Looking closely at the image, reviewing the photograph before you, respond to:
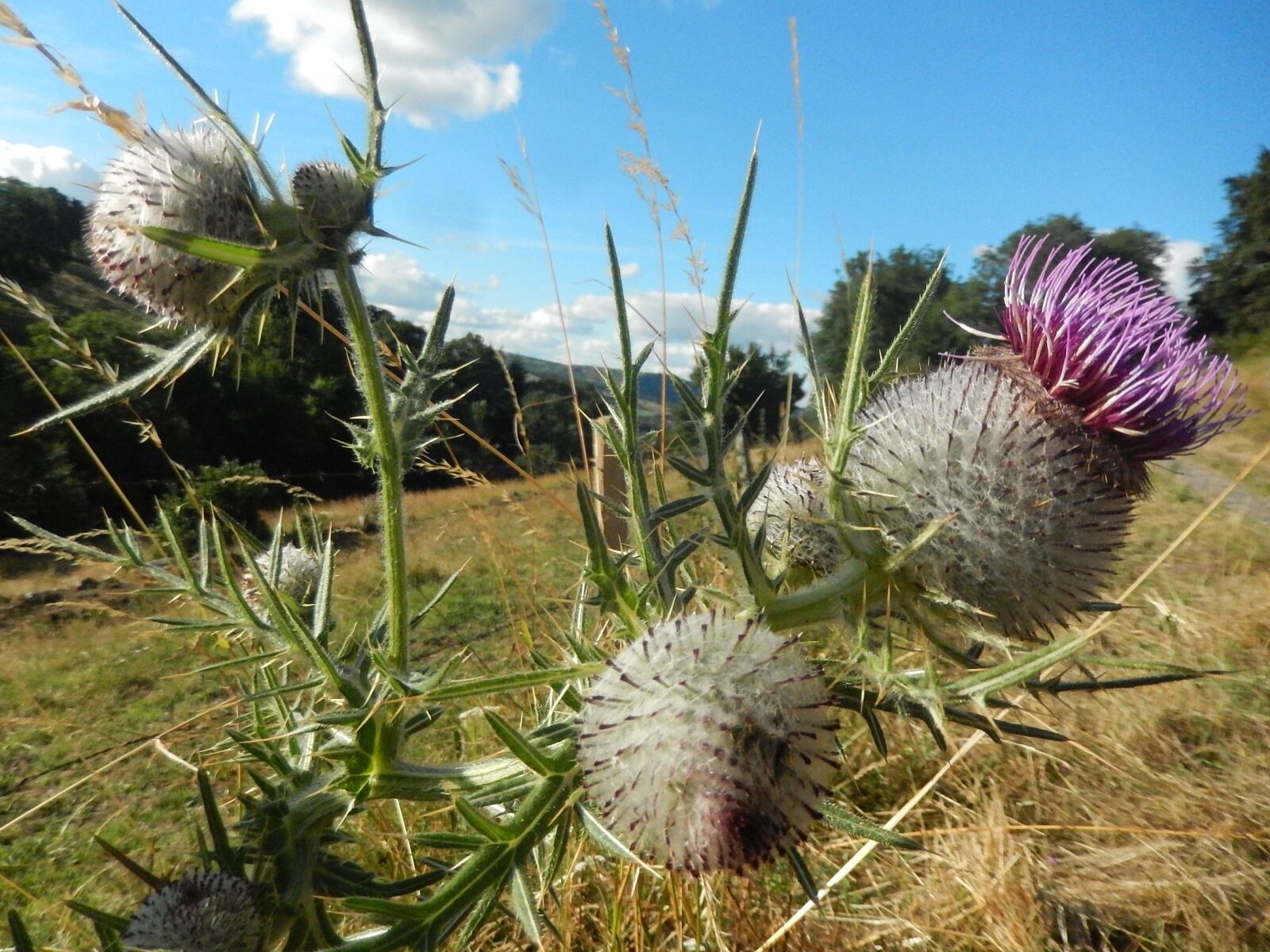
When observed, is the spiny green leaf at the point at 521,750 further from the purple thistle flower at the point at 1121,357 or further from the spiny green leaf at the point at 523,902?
the purple thistle flower at the point at 1121,357

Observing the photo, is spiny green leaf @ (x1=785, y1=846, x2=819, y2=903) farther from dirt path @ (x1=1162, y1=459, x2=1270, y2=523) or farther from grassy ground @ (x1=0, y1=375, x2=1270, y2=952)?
dirt path @ (x1=1162, y1=459, x2=1270, y2=523)

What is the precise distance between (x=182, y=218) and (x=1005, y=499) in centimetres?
150

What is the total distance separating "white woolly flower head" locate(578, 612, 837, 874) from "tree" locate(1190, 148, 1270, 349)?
8.94 meters

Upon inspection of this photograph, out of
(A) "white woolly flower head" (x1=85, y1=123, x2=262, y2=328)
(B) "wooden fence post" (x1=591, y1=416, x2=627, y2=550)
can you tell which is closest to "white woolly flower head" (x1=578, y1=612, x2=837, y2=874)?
(A) "white woolly flower head" (x1=85, y1=123, x2=262, y2=328)

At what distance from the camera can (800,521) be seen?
Result: 133 cm

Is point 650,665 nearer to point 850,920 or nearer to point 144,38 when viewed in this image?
point 144,38

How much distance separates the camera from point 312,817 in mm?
1173

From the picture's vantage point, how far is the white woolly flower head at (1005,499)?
4.16 ft

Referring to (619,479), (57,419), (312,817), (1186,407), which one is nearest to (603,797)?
(312,817)

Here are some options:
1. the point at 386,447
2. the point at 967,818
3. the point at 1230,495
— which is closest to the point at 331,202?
the point at 386,447

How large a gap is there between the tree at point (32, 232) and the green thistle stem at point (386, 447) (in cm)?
2943

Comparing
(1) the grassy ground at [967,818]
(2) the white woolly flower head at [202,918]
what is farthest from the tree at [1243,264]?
(2) the white woolly flower head at [202,918]

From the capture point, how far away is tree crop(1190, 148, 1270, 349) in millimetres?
10508

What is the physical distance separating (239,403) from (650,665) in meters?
27.0
